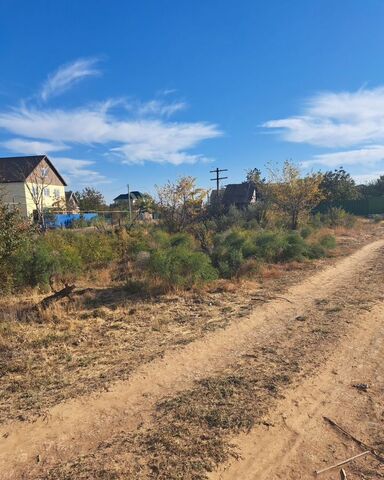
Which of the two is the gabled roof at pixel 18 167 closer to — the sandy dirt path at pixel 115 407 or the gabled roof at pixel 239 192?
the gabled roof at pixel 239 192

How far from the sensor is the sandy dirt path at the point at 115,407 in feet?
11.1

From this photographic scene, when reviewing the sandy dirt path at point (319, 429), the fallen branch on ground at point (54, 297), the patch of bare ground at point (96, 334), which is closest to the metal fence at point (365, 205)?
the patch of bare ground at point (96, 334)

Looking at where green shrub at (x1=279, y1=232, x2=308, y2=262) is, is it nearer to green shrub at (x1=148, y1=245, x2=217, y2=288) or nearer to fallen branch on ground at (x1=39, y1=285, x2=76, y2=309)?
green shrub at (x1=148, y1=245, x2=217, y2=288)

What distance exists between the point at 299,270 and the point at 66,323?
7.47 m

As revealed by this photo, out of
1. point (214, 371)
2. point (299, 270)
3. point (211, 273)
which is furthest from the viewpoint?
point (299, 270)

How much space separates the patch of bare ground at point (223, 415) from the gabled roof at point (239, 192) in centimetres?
4250

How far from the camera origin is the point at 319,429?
3.67 meters

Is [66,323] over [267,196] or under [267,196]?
under

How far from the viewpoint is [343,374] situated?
4820mm

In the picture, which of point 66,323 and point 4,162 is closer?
point 66,323

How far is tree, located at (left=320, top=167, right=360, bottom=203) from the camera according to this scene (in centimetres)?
4425

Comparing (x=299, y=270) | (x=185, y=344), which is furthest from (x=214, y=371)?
(x=299, y=270)

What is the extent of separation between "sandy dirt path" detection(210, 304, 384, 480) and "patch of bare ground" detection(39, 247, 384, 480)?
30 millimetres

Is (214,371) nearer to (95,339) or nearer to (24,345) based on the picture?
(95,339)
